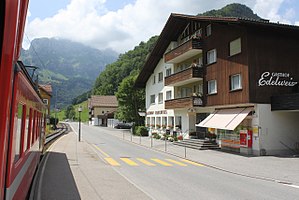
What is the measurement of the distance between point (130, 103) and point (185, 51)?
86.7 ft

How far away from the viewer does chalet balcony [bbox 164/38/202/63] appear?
2622 centimetres

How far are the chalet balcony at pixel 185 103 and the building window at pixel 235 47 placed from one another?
5.52 meters

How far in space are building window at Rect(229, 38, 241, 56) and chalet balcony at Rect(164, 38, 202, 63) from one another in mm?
4512

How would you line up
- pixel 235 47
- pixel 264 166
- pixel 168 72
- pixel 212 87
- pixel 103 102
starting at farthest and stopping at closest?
1. pixel 103 102
2. pixel 168 72
3. pixel 212 87
4. pixel 235 47
5. pixel 264 166

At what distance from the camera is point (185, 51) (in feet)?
90.5

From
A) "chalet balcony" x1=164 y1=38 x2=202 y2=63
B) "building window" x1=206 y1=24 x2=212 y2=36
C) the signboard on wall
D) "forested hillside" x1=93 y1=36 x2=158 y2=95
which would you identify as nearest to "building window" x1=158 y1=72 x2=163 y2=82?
"chalet balcony" x1=164 y1=38 x2=202 y2=63

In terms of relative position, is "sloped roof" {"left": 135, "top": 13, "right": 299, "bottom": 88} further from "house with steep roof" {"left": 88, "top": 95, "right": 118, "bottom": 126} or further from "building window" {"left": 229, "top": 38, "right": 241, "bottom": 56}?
"house with steep roof" {"left": 88, "top": 95, "right": 118, "bottom": 126}

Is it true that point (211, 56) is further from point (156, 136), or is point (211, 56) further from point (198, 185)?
point (198, 185)

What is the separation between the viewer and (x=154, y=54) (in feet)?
120

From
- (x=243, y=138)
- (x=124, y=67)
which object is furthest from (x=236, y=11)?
(x=243, y=138)

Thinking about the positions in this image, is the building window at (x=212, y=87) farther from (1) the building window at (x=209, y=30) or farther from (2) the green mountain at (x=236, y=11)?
(2) the green mountain at (x=236, y=11)

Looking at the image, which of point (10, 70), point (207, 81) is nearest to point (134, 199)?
point (10, 70)

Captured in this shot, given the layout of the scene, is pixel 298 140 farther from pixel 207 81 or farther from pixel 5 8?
pixel 5 8

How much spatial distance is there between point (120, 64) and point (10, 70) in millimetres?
105896
